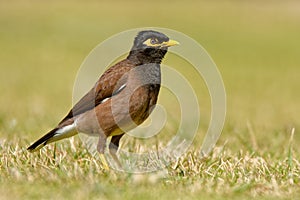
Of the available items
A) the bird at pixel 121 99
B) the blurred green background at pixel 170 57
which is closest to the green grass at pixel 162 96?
the blurred green background at pixel 170 57

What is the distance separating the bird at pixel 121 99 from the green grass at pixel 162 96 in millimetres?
264

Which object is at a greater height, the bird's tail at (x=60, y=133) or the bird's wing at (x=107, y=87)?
the bird's wing at (x=107, y=87)

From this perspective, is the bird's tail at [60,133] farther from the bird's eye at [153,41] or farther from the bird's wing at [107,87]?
the bird's eye at [153,41]

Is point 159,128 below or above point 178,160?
below

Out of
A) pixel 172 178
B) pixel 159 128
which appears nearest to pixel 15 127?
pixel 159 128

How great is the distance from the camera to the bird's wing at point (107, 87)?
614cm

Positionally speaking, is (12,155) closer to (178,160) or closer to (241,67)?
(178,160)

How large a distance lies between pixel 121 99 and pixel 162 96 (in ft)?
32.6

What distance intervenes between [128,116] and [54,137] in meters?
0.82

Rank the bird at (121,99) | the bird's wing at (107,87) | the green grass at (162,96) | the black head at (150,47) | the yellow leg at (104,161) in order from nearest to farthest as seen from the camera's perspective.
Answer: the green grass at (162,96), the yellow leg at (104,161), the bird at (121,99), the bird's wing at (107,87), the black head at (150,47)

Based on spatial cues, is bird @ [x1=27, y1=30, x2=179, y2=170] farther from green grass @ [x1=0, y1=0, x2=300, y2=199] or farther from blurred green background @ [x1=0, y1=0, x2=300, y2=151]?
blurred green background @ [x1=0, y1=0, x2=300, y2=151]

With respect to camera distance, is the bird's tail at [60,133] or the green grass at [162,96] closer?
the green grass at [162,96]

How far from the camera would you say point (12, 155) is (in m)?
A: 5.96

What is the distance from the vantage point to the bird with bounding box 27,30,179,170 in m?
6.00
